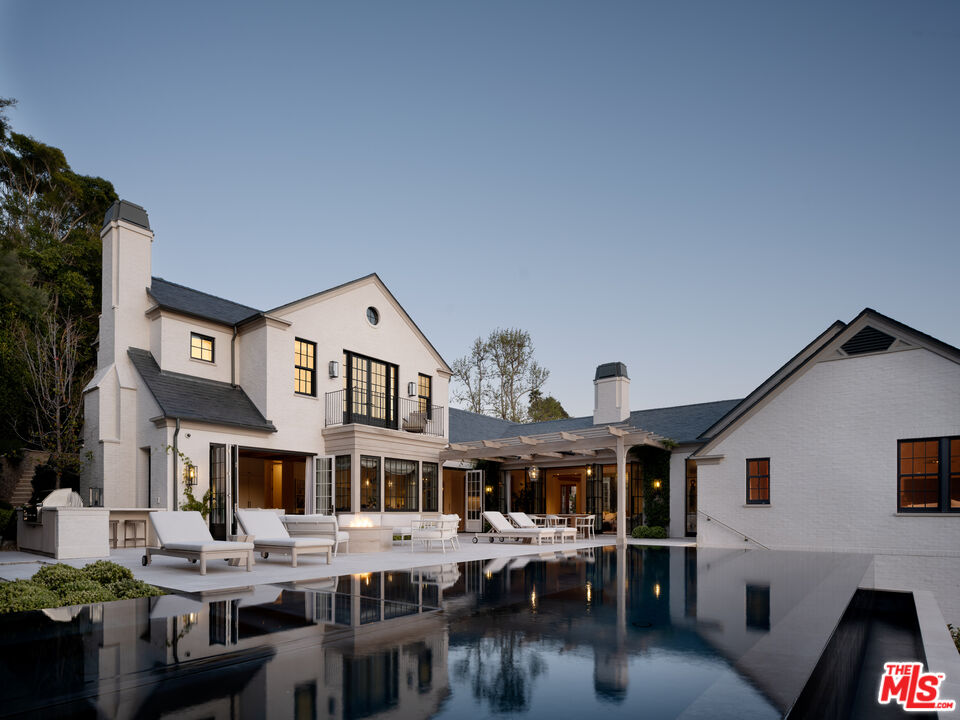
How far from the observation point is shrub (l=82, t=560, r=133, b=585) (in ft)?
24.5

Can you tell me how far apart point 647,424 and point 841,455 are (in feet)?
26.0

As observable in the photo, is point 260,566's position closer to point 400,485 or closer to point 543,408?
point 400,485

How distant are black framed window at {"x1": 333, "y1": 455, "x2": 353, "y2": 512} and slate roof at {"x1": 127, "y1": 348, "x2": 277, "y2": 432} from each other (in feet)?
8.12

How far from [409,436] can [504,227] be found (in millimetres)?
9730

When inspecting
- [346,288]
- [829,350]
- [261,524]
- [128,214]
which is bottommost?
[261,524]

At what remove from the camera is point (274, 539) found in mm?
10938

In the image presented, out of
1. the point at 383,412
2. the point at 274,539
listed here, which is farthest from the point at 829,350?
the point at 274,539

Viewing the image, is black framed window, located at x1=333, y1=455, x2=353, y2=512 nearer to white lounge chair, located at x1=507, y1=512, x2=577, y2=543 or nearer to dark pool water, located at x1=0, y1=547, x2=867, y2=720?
white lounge chair, located at x1=507, y1=512, x2=577, y2=543

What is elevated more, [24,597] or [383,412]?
[383,412]

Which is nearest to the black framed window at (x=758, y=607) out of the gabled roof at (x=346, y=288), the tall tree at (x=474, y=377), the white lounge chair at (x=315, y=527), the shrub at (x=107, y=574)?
the shrub at (x=107, y=574)

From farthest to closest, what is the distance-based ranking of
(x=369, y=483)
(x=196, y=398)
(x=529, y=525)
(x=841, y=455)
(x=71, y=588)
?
(x=369, y=483)
(x=529, y=525)
(x=196, y=398)
(x=841, y=455)
(x=71, y=588)

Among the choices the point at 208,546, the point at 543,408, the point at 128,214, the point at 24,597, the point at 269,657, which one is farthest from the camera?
the point at 543,408

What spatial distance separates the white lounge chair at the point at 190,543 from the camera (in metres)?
9.34

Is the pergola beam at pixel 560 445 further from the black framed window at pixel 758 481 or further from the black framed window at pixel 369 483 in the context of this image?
the black framed window at pixel 369 483
